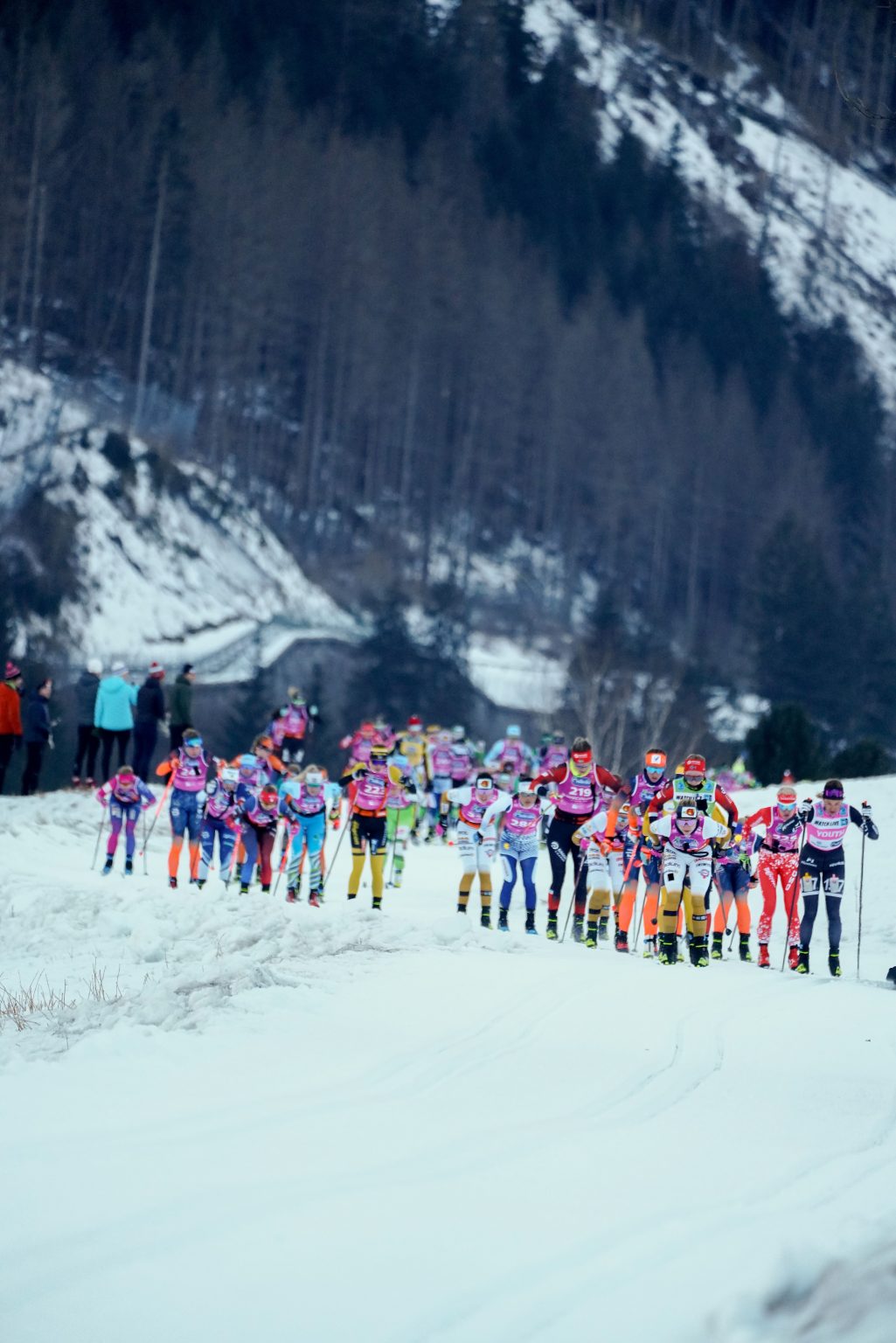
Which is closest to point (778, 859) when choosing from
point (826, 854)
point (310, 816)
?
point (826, 854)

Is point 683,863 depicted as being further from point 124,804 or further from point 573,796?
point 124,804

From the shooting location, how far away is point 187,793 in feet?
60.9

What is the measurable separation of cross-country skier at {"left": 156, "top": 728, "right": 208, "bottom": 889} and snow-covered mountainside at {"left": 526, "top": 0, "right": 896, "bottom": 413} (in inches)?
3470

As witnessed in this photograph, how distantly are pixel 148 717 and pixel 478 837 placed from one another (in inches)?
353

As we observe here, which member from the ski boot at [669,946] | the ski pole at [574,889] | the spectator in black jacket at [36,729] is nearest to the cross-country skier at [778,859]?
the ski pole at [574,889]

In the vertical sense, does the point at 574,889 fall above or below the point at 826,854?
below

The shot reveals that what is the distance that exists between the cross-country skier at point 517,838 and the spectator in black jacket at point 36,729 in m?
9.55

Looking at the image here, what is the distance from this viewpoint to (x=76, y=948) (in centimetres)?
1470

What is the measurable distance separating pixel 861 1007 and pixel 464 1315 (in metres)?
6.95

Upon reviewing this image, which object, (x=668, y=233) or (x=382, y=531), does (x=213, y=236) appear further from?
(x=668, y=233)

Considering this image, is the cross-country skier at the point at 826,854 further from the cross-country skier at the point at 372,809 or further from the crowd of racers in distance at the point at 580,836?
the cross-country skier at the point at 372,809

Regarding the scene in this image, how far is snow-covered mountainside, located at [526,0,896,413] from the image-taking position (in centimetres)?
10200

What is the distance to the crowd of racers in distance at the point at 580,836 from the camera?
1452 centimetres

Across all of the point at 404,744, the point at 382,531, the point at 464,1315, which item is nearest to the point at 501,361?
the point at 382,531
